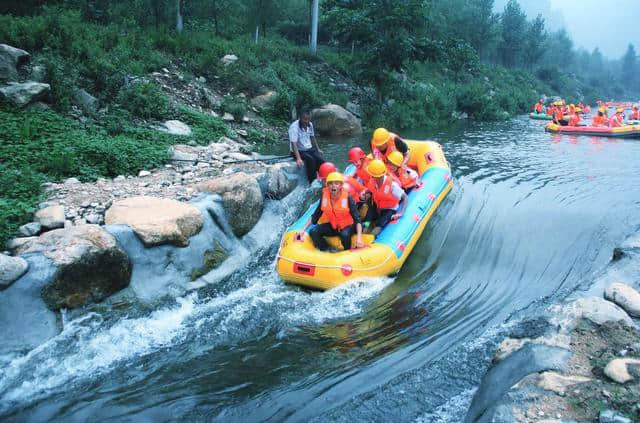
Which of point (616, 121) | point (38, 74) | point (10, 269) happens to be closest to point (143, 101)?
point (38, 74)

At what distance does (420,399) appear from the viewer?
375 centimetres

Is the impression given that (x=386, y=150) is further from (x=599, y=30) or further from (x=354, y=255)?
(x=599, y=30)

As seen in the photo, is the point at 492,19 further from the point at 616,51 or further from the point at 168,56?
the point at 616,51

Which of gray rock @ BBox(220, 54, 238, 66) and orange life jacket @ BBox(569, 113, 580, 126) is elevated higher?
gray rock @ BBox(220, 54, 238, 66)

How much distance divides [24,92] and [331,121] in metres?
8.70

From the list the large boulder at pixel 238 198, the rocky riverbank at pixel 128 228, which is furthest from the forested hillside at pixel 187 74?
the large boulder at pixel 238 198

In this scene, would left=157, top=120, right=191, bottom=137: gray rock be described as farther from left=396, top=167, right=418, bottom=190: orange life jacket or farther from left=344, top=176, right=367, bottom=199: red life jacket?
left=396, top=167, right=418, bottom=190: orange life jacket

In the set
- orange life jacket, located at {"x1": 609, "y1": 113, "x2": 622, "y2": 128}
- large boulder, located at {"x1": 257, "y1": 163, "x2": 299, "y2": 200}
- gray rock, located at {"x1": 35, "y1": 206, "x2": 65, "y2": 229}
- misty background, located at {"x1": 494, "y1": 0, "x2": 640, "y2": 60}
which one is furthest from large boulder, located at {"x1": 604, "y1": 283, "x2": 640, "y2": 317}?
misty background, located at {"x1": 494, "y1": 0, "x2": 640, "y2": 60}

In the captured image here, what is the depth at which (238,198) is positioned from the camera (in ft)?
22.4


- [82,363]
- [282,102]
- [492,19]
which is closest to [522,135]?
[282,102]

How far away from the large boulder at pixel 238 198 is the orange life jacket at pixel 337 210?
1.25 m

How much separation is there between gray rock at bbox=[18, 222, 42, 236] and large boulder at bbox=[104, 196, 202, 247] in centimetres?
70

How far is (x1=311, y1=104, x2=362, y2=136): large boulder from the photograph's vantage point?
14812mm

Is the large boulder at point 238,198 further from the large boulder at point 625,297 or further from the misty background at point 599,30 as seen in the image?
the misty background at point 599,30
